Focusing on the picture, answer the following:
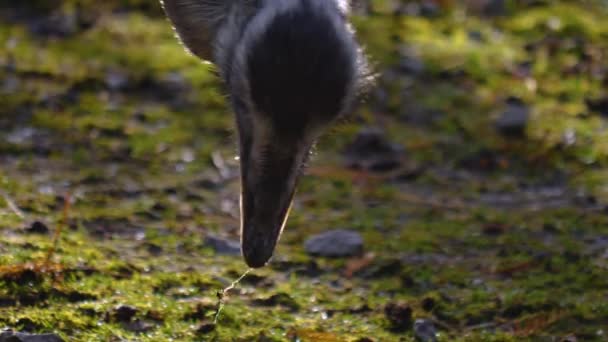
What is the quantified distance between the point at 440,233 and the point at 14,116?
194 centimetres

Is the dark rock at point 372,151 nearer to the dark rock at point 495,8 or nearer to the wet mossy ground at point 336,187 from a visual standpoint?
the wet mossy ground at point 336,187

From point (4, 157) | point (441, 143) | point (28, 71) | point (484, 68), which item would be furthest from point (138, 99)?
point (484, 68)

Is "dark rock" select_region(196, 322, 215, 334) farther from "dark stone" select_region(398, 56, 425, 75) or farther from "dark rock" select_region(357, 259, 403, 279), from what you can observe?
"dark stone" select_region(398, 56, 425, 75)

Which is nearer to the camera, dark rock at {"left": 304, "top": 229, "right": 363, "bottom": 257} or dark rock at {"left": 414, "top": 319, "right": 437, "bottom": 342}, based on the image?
dark rock at {"left": 414, "top": 319, "right": 437, "bottom": 342}

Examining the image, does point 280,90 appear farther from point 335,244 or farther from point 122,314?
point 335,244

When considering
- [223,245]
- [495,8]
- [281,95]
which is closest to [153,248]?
[223,245]

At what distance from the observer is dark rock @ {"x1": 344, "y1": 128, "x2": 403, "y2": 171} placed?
501 centimetres

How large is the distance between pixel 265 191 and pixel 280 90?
354 millimetres

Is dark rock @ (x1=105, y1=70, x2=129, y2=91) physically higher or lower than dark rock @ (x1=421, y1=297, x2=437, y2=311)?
lower

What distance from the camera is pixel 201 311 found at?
3365mm

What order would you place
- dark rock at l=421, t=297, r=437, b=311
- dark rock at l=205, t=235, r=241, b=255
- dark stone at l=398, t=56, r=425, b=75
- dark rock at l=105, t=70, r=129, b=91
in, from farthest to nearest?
dark stone at l=398, t=56, r=425, b=75, dark rock at l=105, t=70, r=129, b=91, dark rock at l=205, t=235, r=241, b=255, dark rock at l=421, t=297, r=437, b=311

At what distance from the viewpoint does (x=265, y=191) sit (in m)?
3.09

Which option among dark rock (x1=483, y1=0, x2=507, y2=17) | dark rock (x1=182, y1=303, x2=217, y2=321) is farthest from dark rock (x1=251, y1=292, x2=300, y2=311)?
dark rock (x1=483, y1=0, x2=507, y2=17)

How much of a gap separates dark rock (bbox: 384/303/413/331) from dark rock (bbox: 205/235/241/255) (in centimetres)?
66
